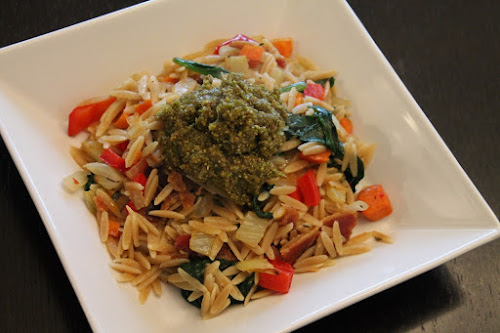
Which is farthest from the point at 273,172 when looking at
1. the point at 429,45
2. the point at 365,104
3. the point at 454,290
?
the point at 429,45

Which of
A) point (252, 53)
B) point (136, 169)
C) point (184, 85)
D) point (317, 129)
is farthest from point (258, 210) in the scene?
point (252, 53)

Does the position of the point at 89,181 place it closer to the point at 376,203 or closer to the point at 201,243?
the point at 201,243

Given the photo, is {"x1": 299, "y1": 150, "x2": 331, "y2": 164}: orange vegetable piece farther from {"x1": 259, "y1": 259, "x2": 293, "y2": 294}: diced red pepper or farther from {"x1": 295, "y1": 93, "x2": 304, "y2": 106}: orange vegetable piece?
{"x1": 259, "y1": 259, "x2": 293, "y2": 294}: diced red pepper

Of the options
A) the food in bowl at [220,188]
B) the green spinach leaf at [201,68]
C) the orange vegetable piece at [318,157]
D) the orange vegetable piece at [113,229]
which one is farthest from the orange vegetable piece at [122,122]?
the orange vegetable piece at [318,157]

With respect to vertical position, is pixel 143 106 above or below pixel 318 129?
above

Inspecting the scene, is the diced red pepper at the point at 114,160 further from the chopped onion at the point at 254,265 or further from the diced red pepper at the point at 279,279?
the diced red pepper at the point at 279,279

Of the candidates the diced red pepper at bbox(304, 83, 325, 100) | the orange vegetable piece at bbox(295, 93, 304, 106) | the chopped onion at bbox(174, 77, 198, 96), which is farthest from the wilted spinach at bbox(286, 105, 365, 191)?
the chopped onion at bbox(174, 77, 198, 96)
